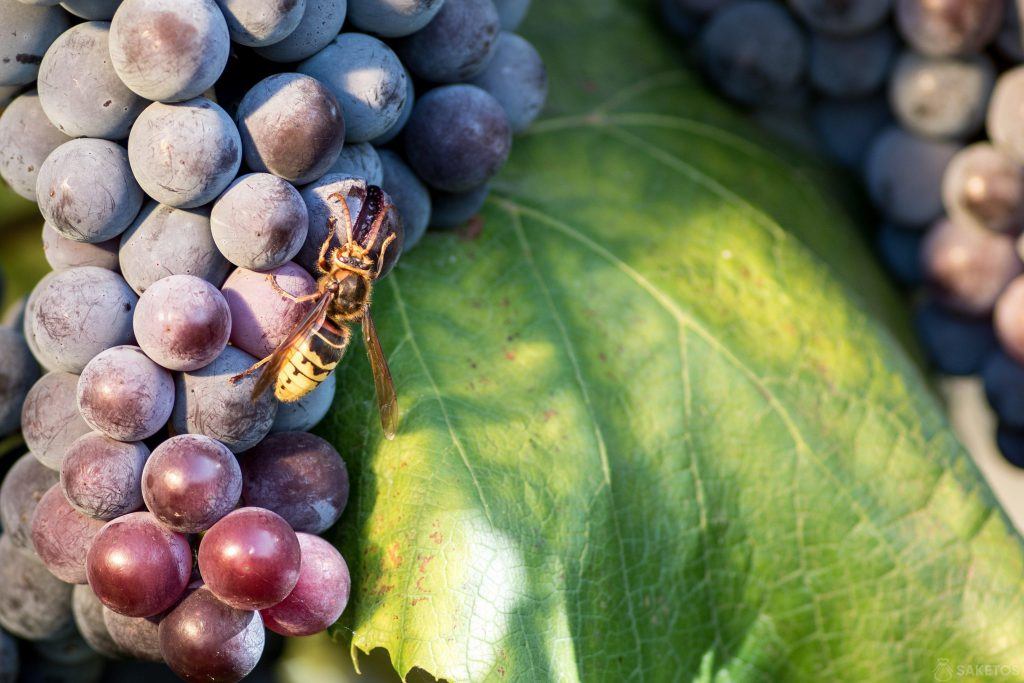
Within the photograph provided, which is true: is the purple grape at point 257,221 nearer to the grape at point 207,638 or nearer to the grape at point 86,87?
the grape at point 86,87

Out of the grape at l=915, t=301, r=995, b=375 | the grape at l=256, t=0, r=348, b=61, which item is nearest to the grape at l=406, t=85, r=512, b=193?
the grape at l=256, t=0, r=348, b=61

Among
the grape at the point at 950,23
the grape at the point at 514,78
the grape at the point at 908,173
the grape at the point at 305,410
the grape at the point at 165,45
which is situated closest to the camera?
the grape at the point at 165,45

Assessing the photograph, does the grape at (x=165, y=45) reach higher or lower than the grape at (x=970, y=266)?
higher

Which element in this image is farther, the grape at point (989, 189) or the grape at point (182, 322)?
the grape at point (989, 189)

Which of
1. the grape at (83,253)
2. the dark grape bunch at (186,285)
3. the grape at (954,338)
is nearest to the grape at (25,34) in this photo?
the dark grape bunch at (186,285)

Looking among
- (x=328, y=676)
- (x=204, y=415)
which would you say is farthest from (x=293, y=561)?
(x=328, y=676)

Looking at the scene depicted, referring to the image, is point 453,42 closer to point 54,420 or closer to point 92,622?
point 54,420
